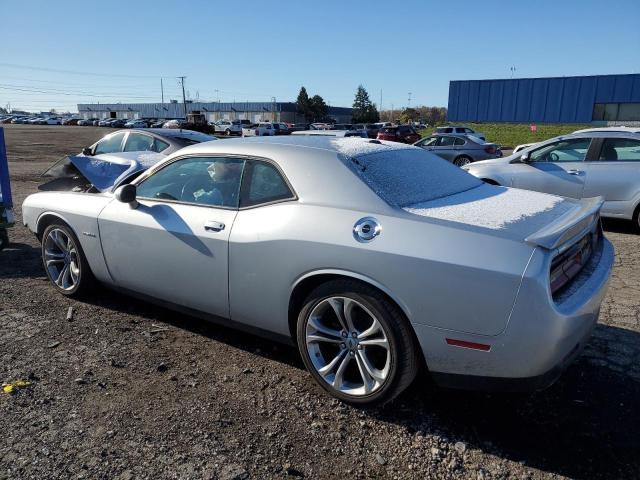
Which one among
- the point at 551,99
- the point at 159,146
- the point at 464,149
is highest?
the point at 551,99

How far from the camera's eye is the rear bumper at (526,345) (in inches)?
93.0

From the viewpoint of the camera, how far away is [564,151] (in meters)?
8.02

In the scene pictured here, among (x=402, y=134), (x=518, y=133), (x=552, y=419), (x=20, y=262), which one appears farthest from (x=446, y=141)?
(x=518, y=133)

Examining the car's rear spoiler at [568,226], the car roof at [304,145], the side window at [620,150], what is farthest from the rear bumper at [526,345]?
the side window at [620,150]

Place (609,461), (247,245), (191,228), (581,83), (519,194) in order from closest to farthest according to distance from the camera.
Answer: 1. (609,461)
2. (247,245)
3. (191,228)
4. (519,194)
5. (581,83)

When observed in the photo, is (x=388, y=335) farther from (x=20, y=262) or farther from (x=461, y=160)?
(x=461, y=160)

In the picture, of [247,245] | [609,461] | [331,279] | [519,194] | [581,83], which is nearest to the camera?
[609,461]

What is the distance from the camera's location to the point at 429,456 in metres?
2.58

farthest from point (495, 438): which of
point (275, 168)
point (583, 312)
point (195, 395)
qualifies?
point (275, 168)

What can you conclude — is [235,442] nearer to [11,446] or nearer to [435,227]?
[11,446]

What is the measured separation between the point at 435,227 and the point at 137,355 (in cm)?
230

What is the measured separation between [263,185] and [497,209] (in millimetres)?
A: 1463

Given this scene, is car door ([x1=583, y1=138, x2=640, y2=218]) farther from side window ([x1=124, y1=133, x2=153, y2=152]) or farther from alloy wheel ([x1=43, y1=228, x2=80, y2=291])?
side window ([x1=124, y1=133, x2=153, y2=152])

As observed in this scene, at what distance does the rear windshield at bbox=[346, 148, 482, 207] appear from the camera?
3020mm
